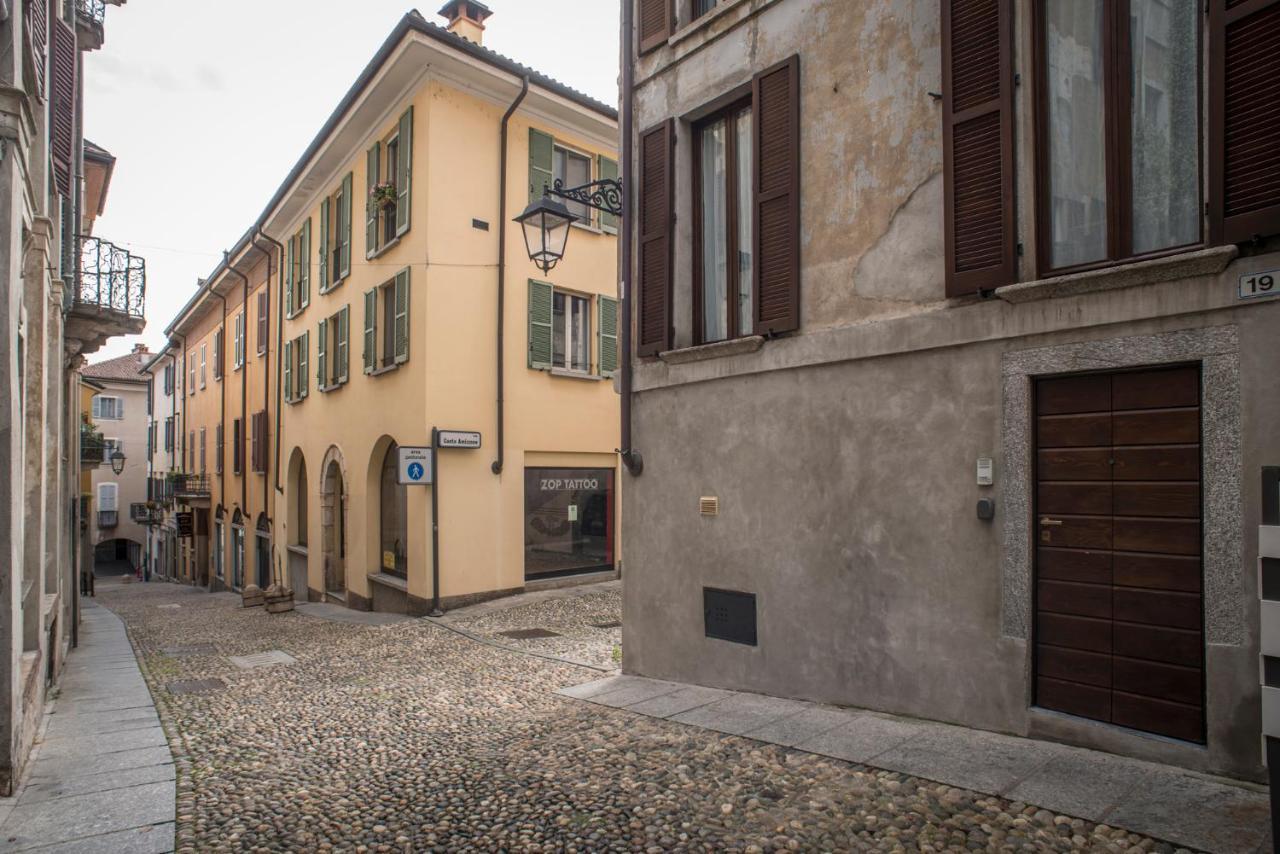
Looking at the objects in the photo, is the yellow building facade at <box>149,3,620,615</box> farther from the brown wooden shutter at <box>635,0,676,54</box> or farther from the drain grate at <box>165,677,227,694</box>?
the brown wooden shutter at <box>635,0,676,54</box>

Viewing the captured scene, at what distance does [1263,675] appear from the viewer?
304 centimetres

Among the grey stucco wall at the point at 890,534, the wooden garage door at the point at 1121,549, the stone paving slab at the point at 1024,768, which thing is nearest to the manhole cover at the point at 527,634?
the grey stucco wall at the point at 890,534

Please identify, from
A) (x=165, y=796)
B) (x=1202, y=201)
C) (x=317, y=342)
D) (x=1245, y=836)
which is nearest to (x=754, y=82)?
(x=1202, y=201)

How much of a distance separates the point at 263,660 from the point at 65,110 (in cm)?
731

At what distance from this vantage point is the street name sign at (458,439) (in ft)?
42.8

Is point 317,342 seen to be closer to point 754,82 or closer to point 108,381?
point 754,82

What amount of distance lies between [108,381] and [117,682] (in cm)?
4741

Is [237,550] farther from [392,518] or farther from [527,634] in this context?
[527,634]

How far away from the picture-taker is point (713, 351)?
684 cm

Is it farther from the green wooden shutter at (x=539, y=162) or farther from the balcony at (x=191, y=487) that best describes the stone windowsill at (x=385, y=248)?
the balcony at (x=191, y=487)

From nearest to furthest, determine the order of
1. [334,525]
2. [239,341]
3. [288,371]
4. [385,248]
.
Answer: [385,248], [334,525], [288,371], [239,341]

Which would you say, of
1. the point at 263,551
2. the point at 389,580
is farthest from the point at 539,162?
the point at 263,551

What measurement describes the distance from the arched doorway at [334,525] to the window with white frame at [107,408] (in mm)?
38693

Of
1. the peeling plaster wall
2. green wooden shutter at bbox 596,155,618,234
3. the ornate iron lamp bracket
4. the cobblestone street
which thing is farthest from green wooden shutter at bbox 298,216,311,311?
the peeling plaster wall
